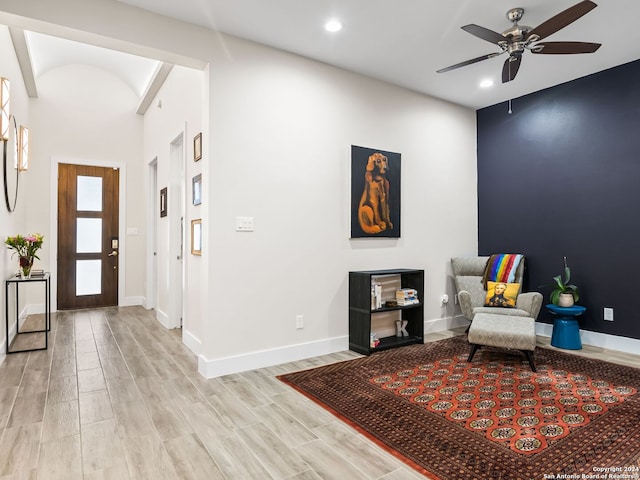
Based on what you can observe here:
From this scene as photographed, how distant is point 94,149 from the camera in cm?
638

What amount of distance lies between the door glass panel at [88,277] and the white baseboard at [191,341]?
10.2ft

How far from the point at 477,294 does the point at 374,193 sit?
178cm

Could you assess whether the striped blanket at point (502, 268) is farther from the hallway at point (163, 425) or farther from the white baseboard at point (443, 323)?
the hallway at point (163, 425)

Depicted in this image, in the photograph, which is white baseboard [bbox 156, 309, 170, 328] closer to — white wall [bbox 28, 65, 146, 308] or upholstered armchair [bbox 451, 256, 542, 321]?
white wall [bbox 28, 65, 146, 308]

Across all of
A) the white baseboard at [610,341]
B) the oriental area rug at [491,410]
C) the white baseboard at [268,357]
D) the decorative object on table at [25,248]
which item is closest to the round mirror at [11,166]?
the decorative object on table at [25,248]

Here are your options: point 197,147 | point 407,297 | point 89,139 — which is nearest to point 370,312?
point 407,297

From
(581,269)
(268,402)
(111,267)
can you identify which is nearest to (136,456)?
(268,402)

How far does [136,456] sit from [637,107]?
5290 mm

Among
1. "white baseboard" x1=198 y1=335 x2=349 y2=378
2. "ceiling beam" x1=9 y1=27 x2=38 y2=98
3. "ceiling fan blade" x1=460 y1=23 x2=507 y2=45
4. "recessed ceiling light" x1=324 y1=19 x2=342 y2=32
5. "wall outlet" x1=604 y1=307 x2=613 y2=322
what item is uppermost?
"ceiling beam" x1=9 y1=27 x2=38 y2=98

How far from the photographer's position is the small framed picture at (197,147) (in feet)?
12.6

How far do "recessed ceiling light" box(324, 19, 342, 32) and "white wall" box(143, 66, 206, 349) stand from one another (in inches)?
52.1

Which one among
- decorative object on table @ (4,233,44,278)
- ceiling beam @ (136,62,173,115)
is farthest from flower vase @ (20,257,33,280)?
ceiling beam @ (136,62,173,115)

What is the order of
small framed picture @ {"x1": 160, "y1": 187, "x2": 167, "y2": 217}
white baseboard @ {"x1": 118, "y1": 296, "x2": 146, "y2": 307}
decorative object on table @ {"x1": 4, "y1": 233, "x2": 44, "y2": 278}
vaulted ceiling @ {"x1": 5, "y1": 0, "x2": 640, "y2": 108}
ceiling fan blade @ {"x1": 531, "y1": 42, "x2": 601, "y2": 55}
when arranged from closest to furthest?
ceiling fan blade @ {"x1": 531, "y1": 42, "x2": 601, "y2": 55} → vaulted ceiling @ {"x1": 5, "y1": 0, "x2": 640, "y2": 108} → decorative object on table @ {"x1": 4, "y1": 233, "x2": 44, "y2": 278} → small framed picture @ {"x1": 160, "y1": 187, "x2": 167, "y2": 217} → white baseboard @ {"x1": 118, "y1": 296, "x2": 146, "y2": 307}

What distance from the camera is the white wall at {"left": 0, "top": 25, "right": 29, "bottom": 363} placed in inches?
149
